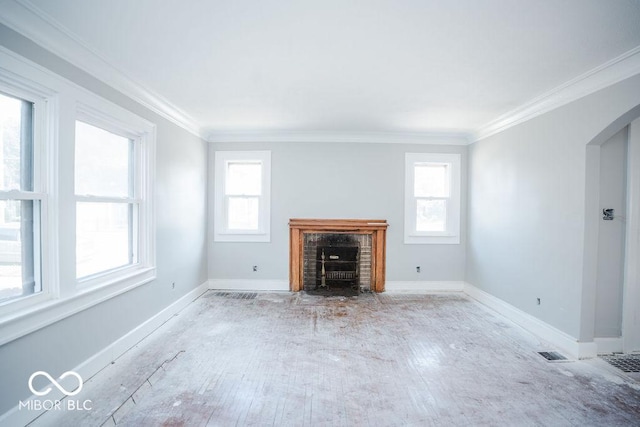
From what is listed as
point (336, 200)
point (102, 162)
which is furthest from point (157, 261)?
point (336, 200)

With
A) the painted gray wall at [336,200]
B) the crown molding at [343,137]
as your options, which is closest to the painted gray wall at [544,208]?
the crown molding at [343,137]

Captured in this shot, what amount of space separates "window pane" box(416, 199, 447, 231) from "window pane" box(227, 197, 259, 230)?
2.73 meters

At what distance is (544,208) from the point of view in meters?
3.36

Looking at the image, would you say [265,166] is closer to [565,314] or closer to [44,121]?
[44,121]

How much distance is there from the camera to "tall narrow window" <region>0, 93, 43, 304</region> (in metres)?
1.94

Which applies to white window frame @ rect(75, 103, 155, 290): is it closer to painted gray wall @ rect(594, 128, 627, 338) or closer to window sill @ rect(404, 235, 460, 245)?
window sill @ rect(404, 235, 460, 245)

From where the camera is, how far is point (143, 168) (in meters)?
3.30

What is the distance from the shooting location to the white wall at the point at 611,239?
2.89 m

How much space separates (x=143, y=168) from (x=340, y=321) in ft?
9.35

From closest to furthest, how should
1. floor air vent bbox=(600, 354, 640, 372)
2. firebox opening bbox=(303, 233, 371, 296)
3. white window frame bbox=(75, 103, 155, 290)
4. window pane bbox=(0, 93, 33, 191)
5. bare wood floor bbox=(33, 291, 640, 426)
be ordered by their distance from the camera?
1. window pane bbox=(0, 93, 33, 191)
2. bare wood floor bbox=(33, 291, 640, 426)
3. floor air vent bbox=(600, 354, 640, 372)
4. white window frame bbox=(75, 103, 155, 290)
5. firebox opening bbox=(303, 233, 371, 296)

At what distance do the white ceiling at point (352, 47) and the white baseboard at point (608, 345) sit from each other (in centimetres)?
249

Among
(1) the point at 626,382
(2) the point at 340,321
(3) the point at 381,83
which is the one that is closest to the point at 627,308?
(1) the point at 626,382

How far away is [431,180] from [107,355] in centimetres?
485

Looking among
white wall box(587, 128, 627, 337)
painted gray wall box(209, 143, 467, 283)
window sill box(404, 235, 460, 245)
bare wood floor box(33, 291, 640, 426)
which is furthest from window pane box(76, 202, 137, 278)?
white wall box(587, 128, 627, 337)
